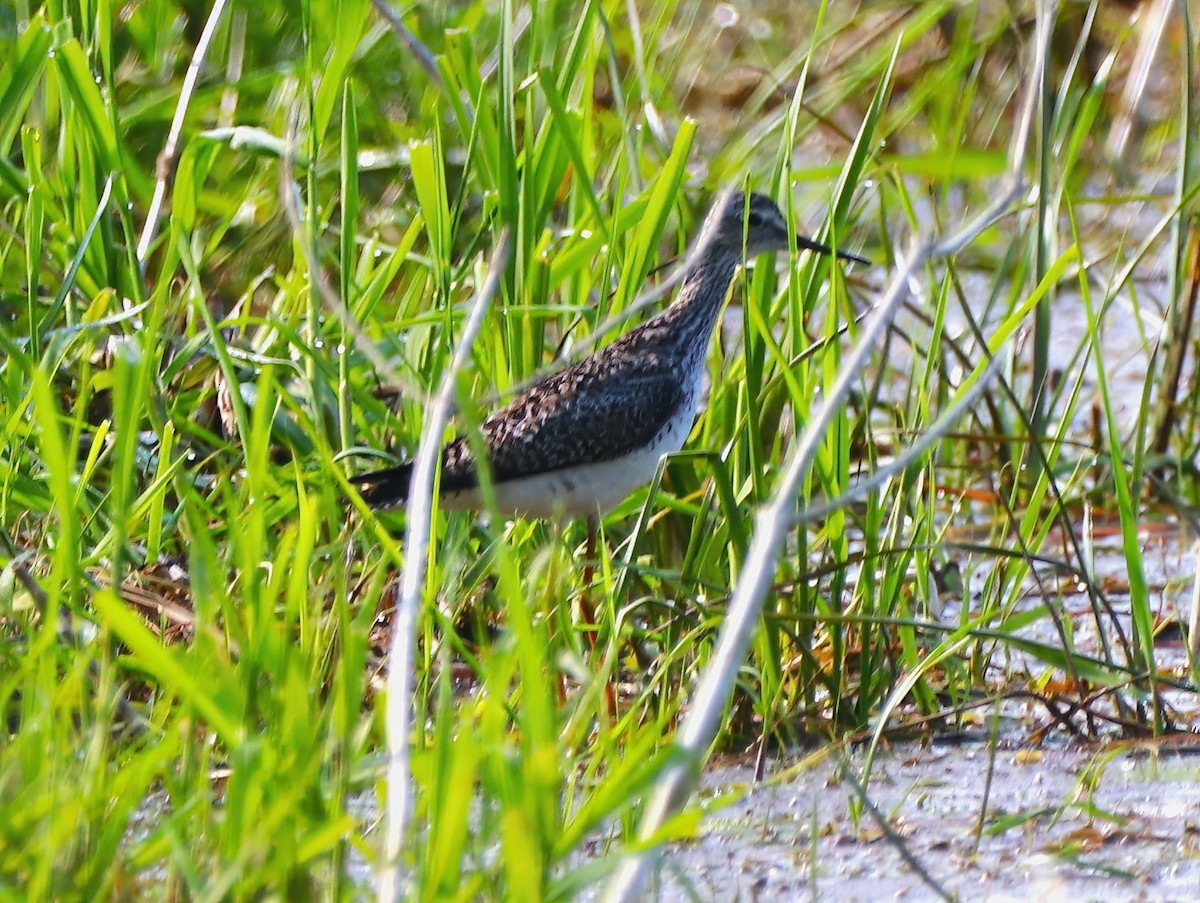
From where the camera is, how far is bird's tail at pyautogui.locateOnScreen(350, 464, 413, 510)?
3717 mm

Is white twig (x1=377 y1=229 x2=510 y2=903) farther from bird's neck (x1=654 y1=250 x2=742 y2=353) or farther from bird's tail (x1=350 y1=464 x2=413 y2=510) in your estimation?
bird's neck (x1=654 y1=250 x2=742 y2=353)

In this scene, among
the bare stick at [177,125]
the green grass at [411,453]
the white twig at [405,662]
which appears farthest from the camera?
the bare stick at [177,125]

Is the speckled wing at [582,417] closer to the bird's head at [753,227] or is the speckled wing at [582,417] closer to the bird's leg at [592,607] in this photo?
the bird's leg at [592,607]

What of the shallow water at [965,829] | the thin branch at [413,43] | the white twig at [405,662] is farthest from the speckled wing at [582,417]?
the white twig at [405,662]

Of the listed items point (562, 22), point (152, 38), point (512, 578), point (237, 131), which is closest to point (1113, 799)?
point (512, 578)

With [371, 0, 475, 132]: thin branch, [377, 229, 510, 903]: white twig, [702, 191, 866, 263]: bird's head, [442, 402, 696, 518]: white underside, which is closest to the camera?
[377, 229, 510, 903]: white twig

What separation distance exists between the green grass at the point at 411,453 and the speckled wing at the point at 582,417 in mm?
141

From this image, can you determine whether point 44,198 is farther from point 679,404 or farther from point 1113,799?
point 1113,799

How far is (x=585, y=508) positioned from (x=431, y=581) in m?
1.26

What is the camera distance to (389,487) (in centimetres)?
373

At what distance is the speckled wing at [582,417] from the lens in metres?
4.19

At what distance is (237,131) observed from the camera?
409 cm

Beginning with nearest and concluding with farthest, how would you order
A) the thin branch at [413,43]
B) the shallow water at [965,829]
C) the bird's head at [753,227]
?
1. the shallow water at [965,829]
2. the thin branch at [413,43]
3. the bird's head at [753,227]

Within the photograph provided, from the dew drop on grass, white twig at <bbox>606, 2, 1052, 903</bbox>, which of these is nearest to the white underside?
white twig at <bbox>606, 2, 1052, 903</bbox>
